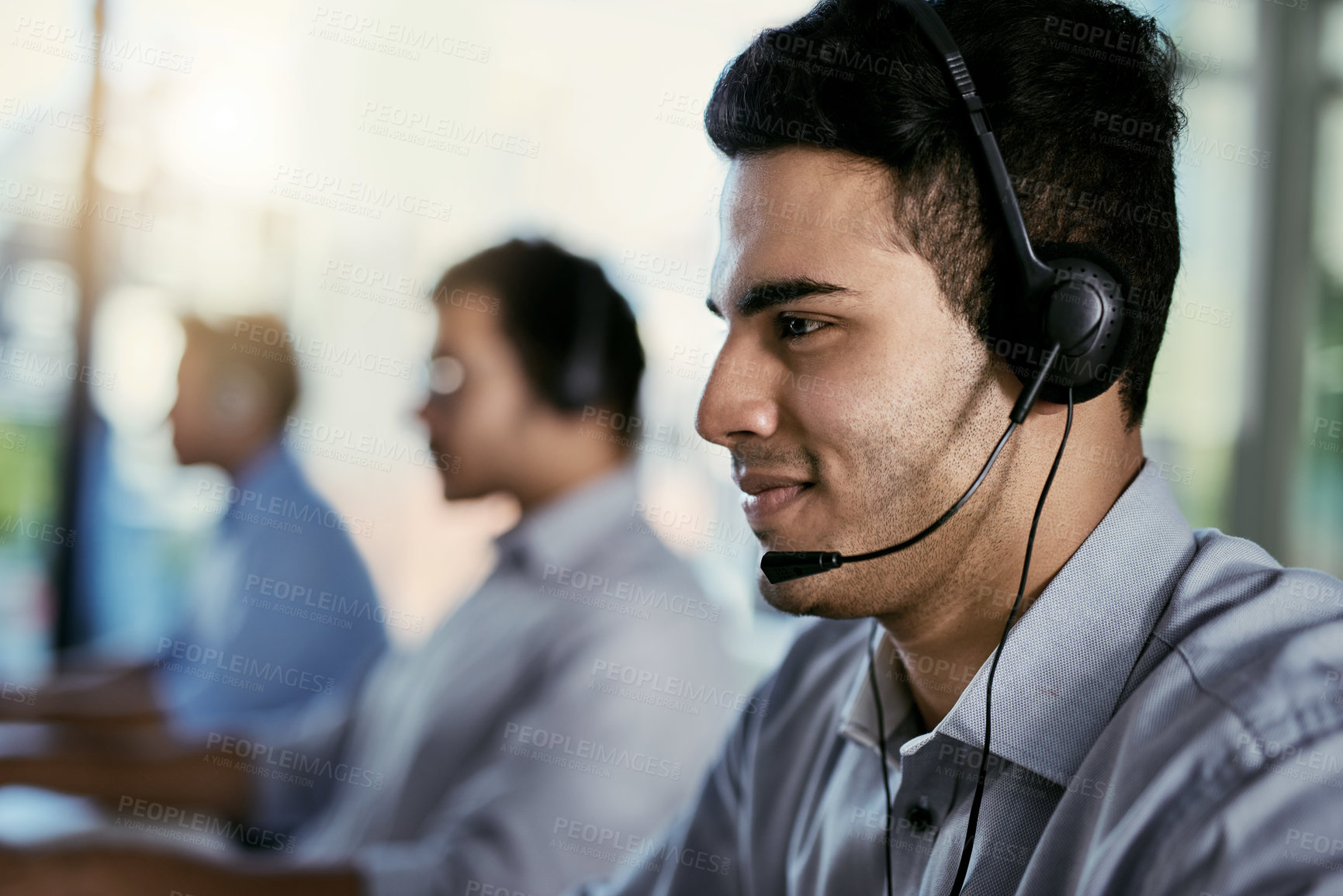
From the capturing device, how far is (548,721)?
1244mm

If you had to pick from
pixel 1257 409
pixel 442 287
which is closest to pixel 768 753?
pixel 442 287

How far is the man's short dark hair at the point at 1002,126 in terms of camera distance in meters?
0.74

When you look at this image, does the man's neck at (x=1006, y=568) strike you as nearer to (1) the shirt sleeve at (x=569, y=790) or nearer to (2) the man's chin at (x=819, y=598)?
(2) the man's chin at (x=819, y=598)

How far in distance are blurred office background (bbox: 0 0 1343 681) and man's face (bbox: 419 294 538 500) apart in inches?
17.2

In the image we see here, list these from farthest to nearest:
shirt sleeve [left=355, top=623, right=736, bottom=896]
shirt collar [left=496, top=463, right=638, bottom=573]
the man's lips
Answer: shirt collar [left=496, top=463, right=638, bottom=573] → shirt sleeve [left=355, top=623, right=736, bottom=896] → the man's lips

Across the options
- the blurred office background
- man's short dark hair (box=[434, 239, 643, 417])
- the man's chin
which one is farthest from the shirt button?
the blurred office background

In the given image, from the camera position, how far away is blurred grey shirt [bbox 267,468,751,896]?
1146 mm

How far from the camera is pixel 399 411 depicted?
2.81 metres

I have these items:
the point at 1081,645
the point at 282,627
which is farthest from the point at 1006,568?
the point at 282,627

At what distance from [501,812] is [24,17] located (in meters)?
2.74

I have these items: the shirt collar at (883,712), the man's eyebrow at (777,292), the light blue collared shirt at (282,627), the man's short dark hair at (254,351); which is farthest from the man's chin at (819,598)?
the man's short dark hair at (254,351)

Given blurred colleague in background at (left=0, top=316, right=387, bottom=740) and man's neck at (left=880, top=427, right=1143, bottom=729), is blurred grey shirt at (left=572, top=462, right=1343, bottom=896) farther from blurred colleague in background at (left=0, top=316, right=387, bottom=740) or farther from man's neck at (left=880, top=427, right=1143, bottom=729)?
blurred colleague in background at (left=0, top=316, right=387, bottom=740)

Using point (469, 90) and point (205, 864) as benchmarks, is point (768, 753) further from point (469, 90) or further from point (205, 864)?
point (469, 90)

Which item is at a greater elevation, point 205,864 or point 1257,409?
point 1257,409
